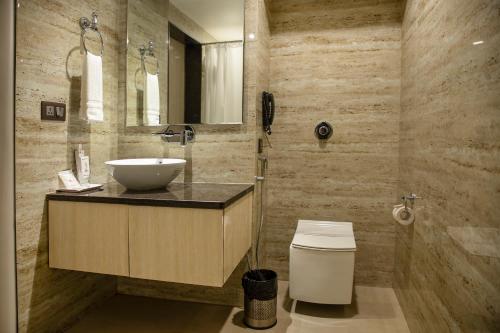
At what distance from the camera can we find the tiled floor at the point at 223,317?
7.62 feet

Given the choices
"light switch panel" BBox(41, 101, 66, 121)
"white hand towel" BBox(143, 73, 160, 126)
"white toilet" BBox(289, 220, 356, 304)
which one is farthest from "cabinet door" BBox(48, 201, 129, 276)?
"white toilet" BBox(289, 220, 356, 304)

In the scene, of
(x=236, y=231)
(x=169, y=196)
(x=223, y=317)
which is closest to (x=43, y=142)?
(x=169, y=196)

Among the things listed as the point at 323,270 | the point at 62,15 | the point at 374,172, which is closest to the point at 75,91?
the point at 62,15

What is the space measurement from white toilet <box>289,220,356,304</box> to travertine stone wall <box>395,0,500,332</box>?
0.39 metres

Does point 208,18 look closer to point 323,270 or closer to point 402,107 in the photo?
point 402,107

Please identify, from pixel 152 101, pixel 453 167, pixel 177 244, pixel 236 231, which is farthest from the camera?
pixel 152 101

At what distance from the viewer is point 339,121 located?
3000mm

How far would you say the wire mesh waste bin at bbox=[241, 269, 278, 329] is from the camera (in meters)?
2.31

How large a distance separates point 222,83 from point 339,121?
101cm

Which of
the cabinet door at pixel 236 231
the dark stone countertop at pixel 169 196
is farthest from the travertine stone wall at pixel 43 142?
the cabinet door at pixel 236 231

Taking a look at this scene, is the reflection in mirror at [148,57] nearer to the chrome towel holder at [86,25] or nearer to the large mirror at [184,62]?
the large mirror at [184,62]

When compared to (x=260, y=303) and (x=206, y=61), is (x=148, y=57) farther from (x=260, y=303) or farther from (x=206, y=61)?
(x=260, y=303)

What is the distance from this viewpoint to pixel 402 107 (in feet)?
9.21

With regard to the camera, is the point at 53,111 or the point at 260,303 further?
the point at 260,303
